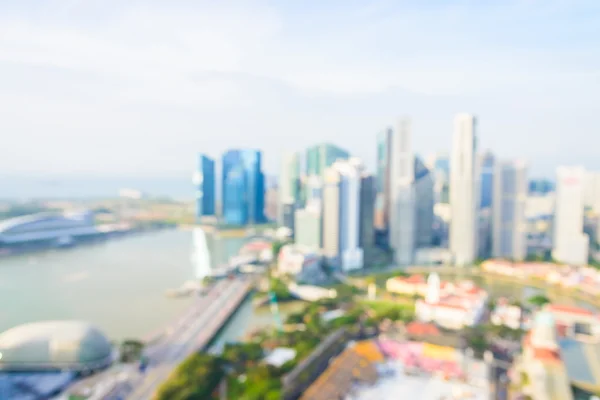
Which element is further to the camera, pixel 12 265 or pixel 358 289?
pixel 12 265

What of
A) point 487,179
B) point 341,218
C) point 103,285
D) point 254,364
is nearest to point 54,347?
point 254,364

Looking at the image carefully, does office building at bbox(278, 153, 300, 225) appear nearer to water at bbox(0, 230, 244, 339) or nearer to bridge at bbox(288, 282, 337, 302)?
water at bbox(0, 230, 244, 339)

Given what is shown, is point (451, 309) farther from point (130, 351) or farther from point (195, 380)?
point (130, 351)

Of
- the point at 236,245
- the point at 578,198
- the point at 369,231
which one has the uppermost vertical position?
the point at 578,198

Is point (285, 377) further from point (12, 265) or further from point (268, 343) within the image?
point (12, 265)

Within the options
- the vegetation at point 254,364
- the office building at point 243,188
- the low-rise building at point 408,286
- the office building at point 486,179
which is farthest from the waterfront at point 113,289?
the office building at point 243,188

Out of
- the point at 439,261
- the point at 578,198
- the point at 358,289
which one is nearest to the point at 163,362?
the point at 358,289

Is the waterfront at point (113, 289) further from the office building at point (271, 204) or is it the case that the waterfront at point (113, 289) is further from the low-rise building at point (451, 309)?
the office building at point (271, 204)
